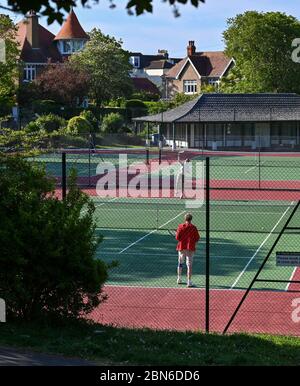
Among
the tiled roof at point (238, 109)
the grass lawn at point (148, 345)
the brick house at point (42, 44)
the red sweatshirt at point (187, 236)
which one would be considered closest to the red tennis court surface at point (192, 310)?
the red sweatshirt at point (187, 236)

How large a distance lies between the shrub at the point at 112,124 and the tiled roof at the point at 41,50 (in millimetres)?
22919

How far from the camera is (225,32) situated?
286ft

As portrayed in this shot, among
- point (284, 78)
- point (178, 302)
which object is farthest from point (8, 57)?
point (284, 78)

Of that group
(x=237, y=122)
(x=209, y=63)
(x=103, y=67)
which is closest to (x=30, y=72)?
(x=103, y=67)

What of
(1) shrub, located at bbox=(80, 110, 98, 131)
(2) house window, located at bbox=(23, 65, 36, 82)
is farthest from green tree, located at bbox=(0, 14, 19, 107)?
(2) house window, located at bbox=(23, 65, 36, 82)

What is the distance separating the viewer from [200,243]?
883 inches

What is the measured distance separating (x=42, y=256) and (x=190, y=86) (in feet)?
336

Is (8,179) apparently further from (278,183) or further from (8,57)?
(8,57)

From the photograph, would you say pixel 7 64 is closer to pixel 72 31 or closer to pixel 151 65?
pixel 72 31

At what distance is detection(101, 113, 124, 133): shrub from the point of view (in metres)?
77.5

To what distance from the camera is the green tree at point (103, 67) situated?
91.4 meters

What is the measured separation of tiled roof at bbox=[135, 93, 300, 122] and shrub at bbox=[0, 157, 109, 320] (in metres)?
56.8

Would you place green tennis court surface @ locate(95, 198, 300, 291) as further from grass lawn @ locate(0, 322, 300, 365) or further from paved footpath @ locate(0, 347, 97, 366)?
paved footpath @ locate(0, 347, 97, 366)
